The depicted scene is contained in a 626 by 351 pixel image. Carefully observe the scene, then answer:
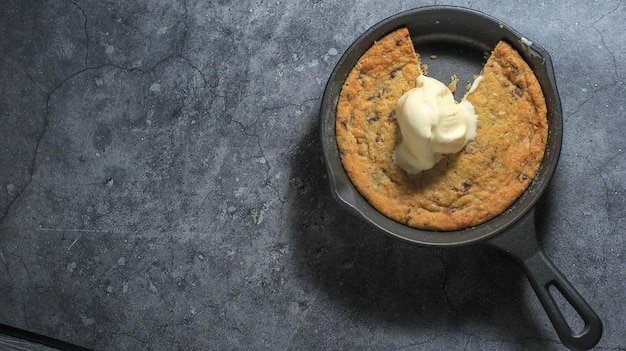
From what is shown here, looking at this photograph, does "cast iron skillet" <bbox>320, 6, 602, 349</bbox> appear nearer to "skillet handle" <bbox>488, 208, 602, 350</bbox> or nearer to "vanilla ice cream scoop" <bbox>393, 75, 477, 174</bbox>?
"skillet handle" <bbox>488, 208, 602, 350</bbox>

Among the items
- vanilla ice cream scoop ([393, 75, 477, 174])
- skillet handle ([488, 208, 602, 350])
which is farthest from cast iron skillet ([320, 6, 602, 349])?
vanilla ice cream scoop ([393, 75, 477, 174])

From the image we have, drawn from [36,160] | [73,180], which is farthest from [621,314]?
[36,160]

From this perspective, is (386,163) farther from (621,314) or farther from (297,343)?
(621,314)

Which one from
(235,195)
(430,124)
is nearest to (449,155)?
(430,124)

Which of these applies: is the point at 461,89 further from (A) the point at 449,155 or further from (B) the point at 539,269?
(B) the point at 539,269

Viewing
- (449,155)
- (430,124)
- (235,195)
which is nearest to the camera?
(430,124)

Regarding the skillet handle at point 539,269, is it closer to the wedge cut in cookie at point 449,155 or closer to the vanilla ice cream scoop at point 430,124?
the wedge cut in cookie at point 449,155

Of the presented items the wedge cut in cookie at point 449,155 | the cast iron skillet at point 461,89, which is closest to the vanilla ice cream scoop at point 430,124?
the wedge cut in cookie at point 449,155
